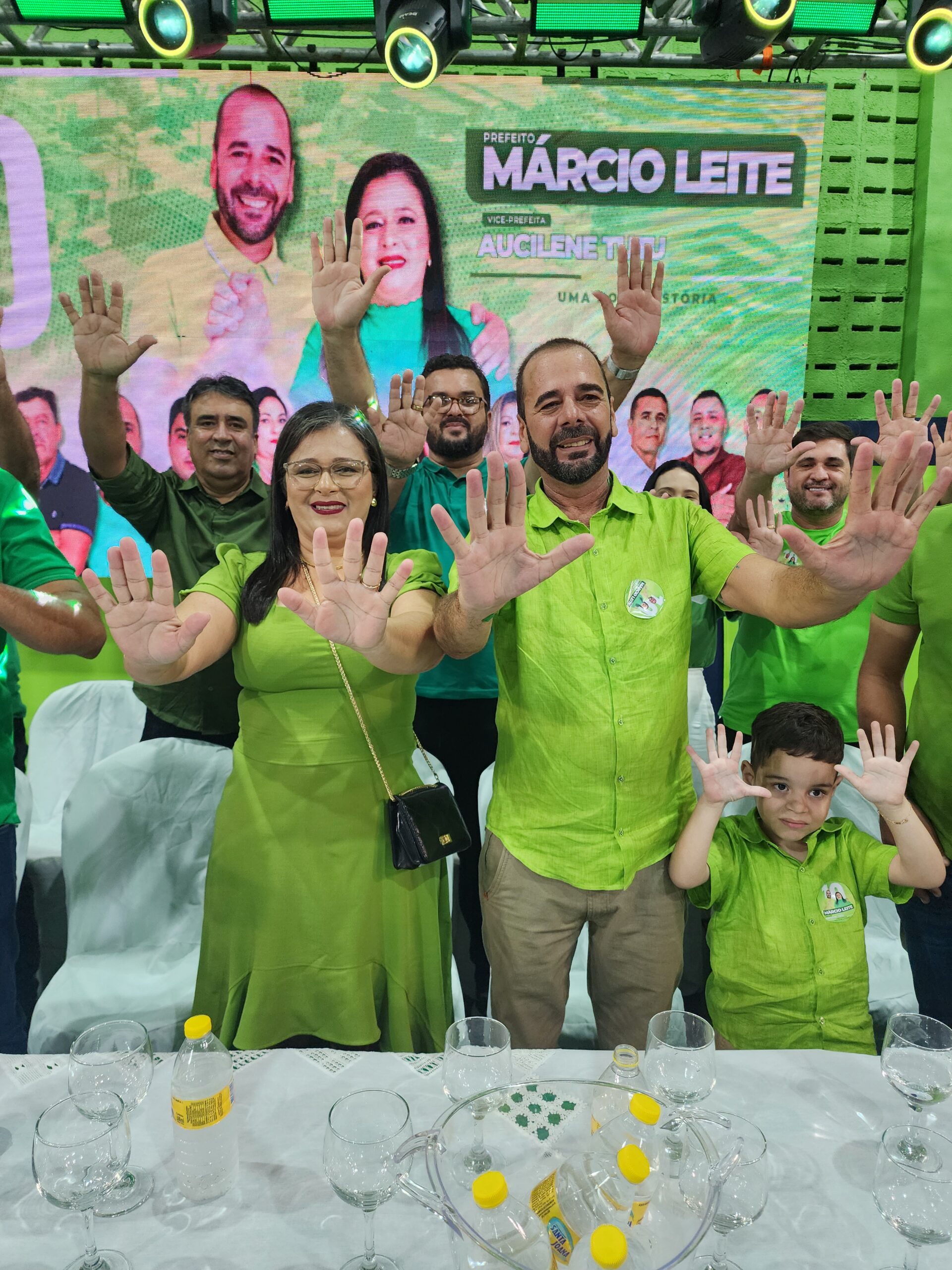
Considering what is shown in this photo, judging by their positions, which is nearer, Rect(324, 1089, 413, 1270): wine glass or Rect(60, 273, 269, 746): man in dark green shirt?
Rect(324, 1089, 413, 1270): wine glass

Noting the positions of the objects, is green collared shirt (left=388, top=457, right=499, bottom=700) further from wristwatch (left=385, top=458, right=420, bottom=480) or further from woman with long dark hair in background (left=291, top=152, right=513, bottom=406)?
woman with long dark hair in background (left=291, top=152, right=513, bottom=406)

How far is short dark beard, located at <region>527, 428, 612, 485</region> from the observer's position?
178 centimetres

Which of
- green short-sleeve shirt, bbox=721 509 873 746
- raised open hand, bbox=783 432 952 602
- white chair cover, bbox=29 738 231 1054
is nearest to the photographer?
raised open hand, bbox=783 432 952 602

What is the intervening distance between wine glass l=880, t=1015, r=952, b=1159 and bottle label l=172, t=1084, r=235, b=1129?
2.90 ft

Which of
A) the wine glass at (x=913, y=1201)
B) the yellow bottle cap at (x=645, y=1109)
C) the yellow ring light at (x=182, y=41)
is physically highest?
the yellow ring light at (x=182, y=41)

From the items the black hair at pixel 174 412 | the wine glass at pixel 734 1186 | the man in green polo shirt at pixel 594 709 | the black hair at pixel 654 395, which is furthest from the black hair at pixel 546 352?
the black hair at pixel 174 412

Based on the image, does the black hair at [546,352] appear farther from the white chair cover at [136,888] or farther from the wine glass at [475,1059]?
the wine glass at [475,1059]

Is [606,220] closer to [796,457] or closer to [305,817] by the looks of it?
[796,457]

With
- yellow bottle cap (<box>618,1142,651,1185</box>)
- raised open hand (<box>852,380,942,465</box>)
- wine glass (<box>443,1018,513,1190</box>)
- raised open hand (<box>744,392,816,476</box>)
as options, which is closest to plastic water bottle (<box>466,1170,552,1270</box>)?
yellow bottle cap (<box>618,1142,651,1185</box>)

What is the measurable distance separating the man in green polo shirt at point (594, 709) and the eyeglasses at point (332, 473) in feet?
1.02

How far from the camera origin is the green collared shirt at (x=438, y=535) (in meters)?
2.56

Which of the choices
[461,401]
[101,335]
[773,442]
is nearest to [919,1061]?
[773,442]

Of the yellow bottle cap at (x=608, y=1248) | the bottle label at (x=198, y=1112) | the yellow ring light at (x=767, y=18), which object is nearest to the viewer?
the yellow bottle cap at (x=608, y=1248)

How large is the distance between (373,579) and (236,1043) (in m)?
1.04
